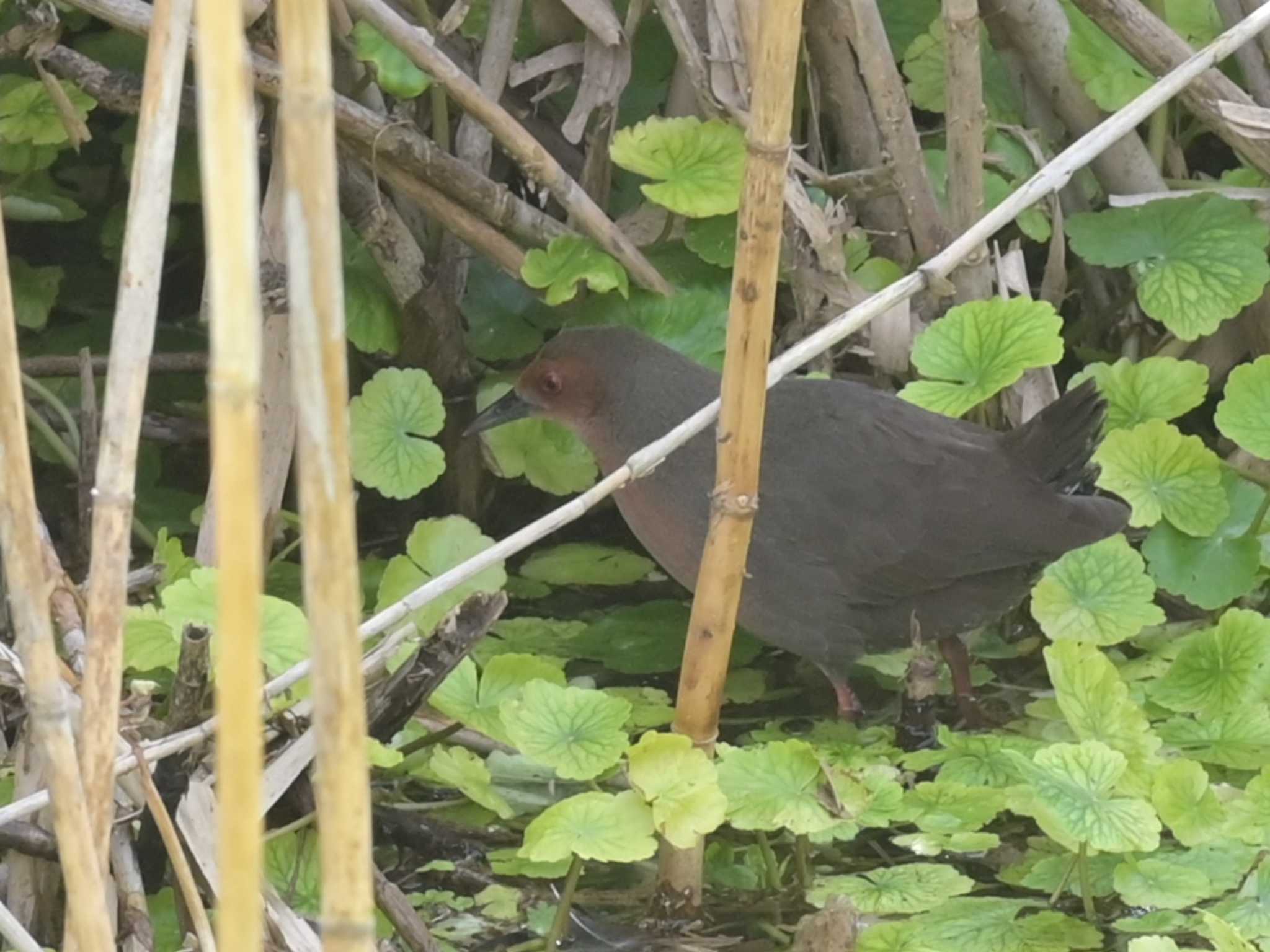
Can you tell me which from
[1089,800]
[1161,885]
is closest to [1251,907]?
[1161,885]

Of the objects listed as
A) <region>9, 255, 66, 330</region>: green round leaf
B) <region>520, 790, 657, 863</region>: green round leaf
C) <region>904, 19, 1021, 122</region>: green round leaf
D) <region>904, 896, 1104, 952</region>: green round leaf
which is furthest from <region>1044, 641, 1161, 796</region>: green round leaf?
<region>9, 255, 66, 330</region>: green round leaf

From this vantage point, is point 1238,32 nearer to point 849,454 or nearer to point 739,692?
point 849,454

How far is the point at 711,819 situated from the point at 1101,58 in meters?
1.62

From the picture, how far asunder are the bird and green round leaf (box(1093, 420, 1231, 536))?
158 mm

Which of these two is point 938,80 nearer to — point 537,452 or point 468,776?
point 537,452

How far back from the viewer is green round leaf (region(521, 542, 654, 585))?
3062mm

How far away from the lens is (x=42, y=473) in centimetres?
306

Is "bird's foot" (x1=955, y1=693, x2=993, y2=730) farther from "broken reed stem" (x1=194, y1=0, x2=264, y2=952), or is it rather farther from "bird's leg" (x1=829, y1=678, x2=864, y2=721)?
"broken reed stem" (x1=194, y1=0, x2=264, y2=952)

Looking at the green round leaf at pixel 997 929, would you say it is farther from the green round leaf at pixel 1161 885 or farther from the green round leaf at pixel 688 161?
the green round leaf at pixel 688 161

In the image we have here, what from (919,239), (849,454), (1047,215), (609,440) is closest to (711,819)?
(849,454)

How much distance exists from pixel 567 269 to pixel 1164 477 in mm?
1003

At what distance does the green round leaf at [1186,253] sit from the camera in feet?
9.00

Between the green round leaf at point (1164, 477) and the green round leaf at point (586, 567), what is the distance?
2.74 ft

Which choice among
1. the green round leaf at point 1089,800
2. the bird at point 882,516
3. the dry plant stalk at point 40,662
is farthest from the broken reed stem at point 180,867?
the bird at point 882,516
